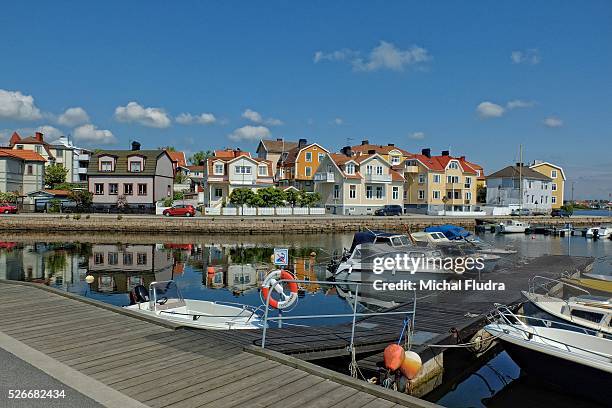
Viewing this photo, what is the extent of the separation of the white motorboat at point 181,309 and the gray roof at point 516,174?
3150 inches

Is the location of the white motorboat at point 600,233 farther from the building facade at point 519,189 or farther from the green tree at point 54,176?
the green tree at point 54,176

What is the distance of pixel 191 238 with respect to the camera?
155ft

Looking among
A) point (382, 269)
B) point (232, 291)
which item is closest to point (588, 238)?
point (382, 269)

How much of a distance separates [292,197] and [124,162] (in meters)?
25.2

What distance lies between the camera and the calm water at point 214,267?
1168 cm

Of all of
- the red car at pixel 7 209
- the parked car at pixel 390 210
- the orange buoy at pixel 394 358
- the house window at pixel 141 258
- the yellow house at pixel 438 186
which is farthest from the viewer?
the yellow house at pixel 438 186

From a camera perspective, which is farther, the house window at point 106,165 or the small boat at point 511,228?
the house window at point 106,165

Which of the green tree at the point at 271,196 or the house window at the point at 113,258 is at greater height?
the green tree at the point at 271,196

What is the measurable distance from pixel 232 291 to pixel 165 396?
1666 centimetres

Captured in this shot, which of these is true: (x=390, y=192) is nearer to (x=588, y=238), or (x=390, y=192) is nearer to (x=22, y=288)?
(x=588, y=238)

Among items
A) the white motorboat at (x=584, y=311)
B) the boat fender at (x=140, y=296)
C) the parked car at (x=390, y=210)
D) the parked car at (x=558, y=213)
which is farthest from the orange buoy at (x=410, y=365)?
the parked car at (x=558, y=213)

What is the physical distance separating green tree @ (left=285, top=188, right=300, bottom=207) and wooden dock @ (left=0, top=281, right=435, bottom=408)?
51.3 meters

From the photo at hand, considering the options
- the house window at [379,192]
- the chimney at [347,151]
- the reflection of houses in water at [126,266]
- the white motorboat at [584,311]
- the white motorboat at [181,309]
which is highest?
the chimney at [347,151]

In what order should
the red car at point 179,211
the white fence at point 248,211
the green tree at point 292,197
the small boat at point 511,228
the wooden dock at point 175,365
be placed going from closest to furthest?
the wooden dock at point 175,365
the red car at point 179,211
the small boat at point 511,228
the white fence at point 248,211
the green tree at point 292,197
